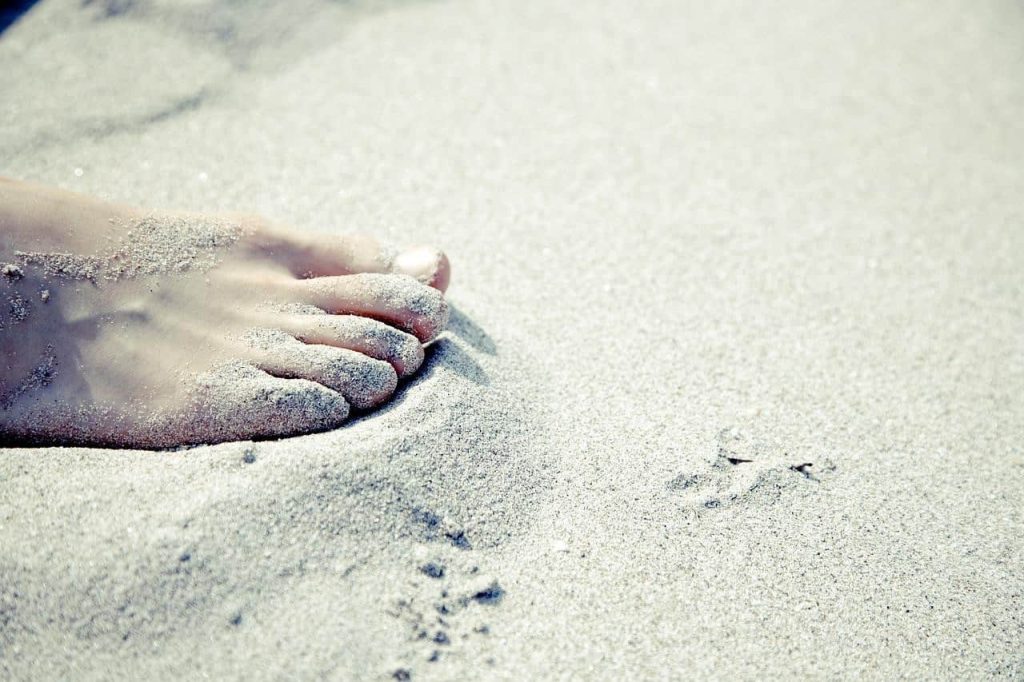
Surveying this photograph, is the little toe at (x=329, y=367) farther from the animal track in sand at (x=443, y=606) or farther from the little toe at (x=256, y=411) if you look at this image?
the animal track in sand at (x=443, y=606)

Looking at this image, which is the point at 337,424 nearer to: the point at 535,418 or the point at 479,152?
the point at 535,418

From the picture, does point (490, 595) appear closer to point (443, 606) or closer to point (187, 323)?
point (443, 606)

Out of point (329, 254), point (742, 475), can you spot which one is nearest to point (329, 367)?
point (329, 254)

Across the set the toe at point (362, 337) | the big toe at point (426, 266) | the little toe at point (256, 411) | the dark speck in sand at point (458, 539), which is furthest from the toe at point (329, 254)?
the dark speck in sand at point (458, 539)

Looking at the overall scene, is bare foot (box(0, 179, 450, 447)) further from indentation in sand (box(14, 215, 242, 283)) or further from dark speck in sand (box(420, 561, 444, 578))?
dark speck in sand (box(420, 561, 444, 578))

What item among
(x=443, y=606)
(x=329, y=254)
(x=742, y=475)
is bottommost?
(x=443, y=606)

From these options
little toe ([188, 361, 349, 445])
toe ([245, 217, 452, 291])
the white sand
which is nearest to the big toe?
toe ([245, 217, 452, 291])
